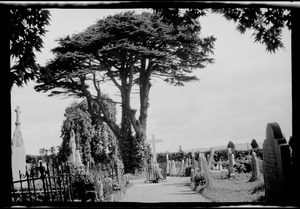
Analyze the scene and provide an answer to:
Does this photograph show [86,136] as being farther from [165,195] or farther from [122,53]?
[165,195]

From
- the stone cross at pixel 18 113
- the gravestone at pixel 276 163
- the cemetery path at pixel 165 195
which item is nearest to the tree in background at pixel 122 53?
the stone cross at pixel 18 113

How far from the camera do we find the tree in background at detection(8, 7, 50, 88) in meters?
6.92

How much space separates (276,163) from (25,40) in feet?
20.1

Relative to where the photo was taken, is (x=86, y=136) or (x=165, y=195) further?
(x=86, y=136)

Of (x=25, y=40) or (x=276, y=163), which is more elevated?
(x=25, y=40)

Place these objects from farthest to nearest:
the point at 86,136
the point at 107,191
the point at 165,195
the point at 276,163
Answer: the point at 86,136 < the point at 165,195 < the point at 107,191 < the point at 276,163

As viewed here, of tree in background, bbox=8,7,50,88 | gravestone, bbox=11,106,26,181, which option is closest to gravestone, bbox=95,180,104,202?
tree in background, bbox=8,7,50,88

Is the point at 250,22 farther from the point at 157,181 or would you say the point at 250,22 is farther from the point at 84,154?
the point at 84,154

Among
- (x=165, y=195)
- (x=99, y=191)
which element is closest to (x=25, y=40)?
(x=99, y=191)

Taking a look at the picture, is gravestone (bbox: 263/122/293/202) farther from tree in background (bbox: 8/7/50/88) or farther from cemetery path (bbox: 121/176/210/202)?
tree in background (bbox: 8/7/50/88)

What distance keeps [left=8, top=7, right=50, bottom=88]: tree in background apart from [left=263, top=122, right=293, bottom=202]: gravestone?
17.7ft

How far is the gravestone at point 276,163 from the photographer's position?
161 inches

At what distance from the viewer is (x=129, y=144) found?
27.5 meters

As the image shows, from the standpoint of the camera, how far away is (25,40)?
7.50 metres
